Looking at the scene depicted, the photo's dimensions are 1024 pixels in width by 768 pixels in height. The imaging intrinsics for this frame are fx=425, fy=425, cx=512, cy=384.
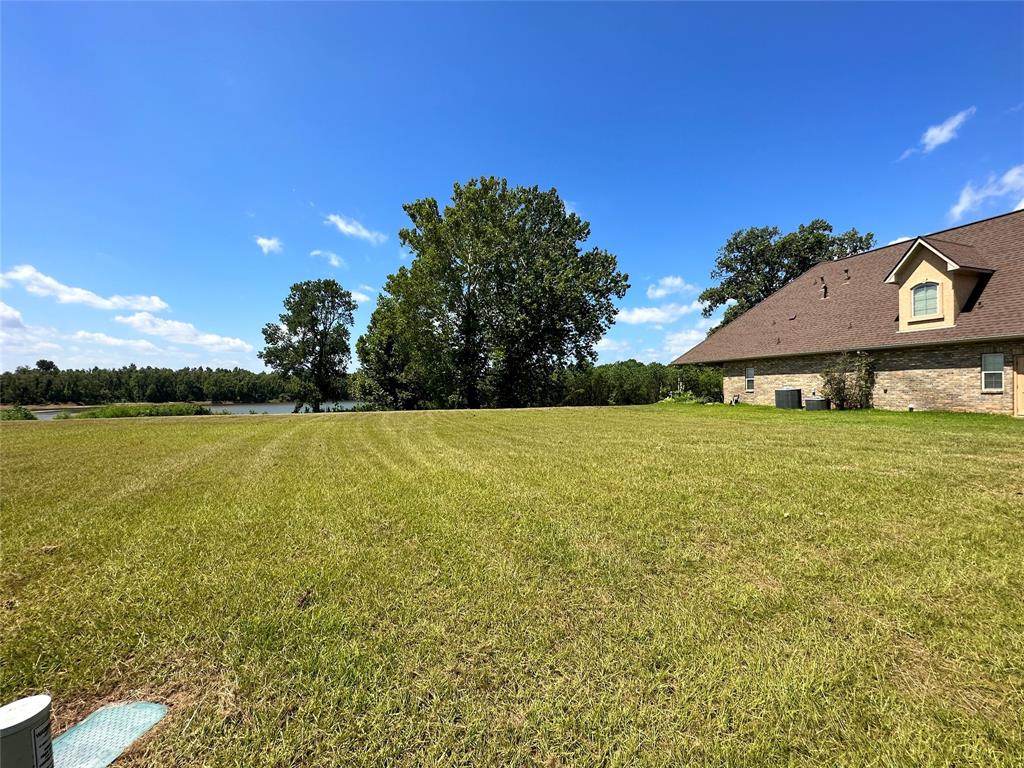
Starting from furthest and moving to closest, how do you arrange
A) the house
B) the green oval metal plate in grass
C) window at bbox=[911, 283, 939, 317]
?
1. window at bbox=[911, 283, 939, 317]
2. the house
3. the green oval metal plate in grass

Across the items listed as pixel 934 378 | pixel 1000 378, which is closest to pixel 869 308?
pixel 934 378

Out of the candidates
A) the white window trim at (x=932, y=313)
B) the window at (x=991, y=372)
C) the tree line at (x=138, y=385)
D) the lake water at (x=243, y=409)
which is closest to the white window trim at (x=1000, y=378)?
the window at (x=991, y=372)

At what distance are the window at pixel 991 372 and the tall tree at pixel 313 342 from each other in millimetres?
44131

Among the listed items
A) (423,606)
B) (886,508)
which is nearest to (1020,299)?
(886,508)

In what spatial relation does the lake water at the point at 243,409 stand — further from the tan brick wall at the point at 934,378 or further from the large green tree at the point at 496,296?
the tan brick wall at the point at 934,378

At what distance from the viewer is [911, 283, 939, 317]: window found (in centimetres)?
1506

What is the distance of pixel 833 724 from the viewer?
1.82 metres

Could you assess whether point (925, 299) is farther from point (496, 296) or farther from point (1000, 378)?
point (496, 296)

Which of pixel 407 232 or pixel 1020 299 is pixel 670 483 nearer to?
pixel 1020 299

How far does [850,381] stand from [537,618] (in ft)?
65.2

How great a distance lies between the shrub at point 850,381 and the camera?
1670 cm

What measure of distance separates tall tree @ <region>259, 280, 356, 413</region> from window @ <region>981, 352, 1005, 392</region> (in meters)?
44.1

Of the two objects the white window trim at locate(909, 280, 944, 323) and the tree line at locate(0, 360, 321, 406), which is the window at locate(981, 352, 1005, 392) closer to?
the white window trim at locate(909, 280, 944, 323)

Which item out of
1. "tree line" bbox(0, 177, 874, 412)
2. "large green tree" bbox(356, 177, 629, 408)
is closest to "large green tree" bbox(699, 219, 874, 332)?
"tree line" bbox(0, 177, 874, 412)
